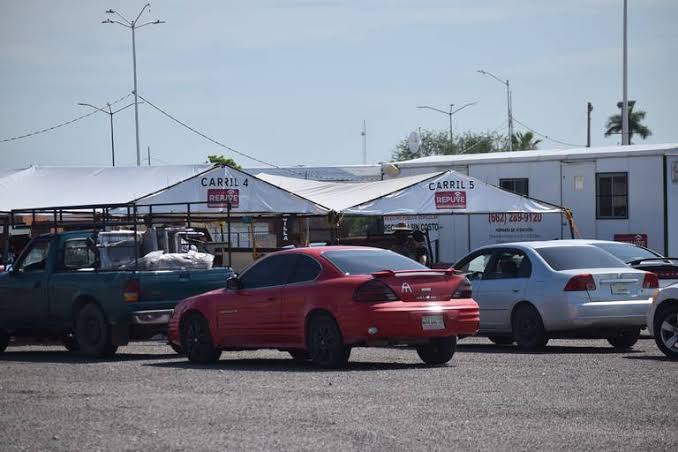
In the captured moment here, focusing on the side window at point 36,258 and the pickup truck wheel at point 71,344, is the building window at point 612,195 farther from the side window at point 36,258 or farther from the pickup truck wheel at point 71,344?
the side window at point 36,258

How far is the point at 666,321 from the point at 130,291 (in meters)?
7.22

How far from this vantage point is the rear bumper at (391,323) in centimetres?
1466

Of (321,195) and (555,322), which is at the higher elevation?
(321,195)

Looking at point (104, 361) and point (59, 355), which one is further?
point (59, 355)

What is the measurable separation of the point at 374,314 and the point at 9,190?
22.1m

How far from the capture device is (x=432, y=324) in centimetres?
1491

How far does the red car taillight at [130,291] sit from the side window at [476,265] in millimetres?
5213

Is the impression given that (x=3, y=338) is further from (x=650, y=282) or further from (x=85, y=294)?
(x=650, y=282)

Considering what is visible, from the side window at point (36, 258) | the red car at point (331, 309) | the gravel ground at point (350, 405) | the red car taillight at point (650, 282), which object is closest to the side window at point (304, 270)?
the red car at point (331, 309)

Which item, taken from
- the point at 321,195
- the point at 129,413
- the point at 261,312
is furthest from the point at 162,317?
the point at 321,195

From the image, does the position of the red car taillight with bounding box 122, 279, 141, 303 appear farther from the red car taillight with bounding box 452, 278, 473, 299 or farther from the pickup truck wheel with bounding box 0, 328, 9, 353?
the red car taillight with bounding box 452, 278, 473, 299

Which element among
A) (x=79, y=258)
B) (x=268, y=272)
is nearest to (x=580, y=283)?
(x=268, y=272)

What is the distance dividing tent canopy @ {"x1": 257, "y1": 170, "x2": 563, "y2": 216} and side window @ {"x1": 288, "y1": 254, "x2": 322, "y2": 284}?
9.58 meters

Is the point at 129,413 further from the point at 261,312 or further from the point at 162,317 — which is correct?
the point at 162,317
